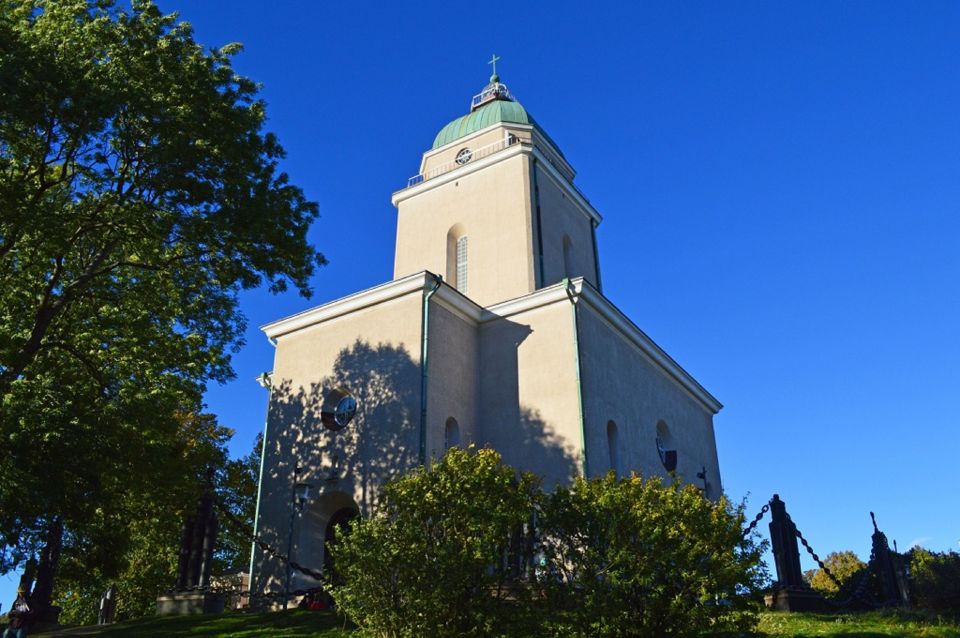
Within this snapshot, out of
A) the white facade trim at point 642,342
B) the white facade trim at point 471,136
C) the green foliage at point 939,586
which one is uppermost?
the white facade trim at point 471,136

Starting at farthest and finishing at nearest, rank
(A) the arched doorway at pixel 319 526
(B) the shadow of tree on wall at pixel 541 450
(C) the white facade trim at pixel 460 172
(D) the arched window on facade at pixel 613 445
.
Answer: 1. (C) the white facade trim at pixel 460 172
2. (D) the arched window on facade at pixel 613 445
3. (A) the arched doorway at pixel 319 526
4. (B) the shadow of tree on wall at pixel 541 450

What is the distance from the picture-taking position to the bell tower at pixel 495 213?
2408 cm

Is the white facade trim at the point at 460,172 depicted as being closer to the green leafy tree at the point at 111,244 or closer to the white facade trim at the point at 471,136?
the white facade trim at the point at 471,136

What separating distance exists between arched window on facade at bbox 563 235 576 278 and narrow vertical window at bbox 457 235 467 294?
334 centimetres

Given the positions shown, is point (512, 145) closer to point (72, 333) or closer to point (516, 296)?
point (516, 296)

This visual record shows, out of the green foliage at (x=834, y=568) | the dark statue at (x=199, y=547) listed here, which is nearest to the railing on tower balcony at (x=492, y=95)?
the dark statue at (x=199, y=547)

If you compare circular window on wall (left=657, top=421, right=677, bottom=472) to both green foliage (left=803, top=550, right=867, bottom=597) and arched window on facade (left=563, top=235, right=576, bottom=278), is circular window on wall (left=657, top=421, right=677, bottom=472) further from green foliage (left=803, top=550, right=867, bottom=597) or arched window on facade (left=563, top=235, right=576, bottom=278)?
green foliage (left=803, top=550, right=867, bottom=597)

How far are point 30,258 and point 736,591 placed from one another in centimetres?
1434

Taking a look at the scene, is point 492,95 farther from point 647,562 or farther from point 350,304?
point 647,562

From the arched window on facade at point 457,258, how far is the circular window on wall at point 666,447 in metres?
7.58

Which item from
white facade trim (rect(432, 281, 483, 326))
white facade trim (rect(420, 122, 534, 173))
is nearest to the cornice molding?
white facade trim (rect(420, 122, 534, 173))

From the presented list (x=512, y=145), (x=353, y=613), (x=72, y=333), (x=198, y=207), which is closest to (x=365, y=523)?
(x=353, y=613)

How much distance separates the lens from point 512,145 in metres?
25.6

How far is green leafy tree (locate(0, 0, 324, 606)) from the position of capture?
44.7 feet
